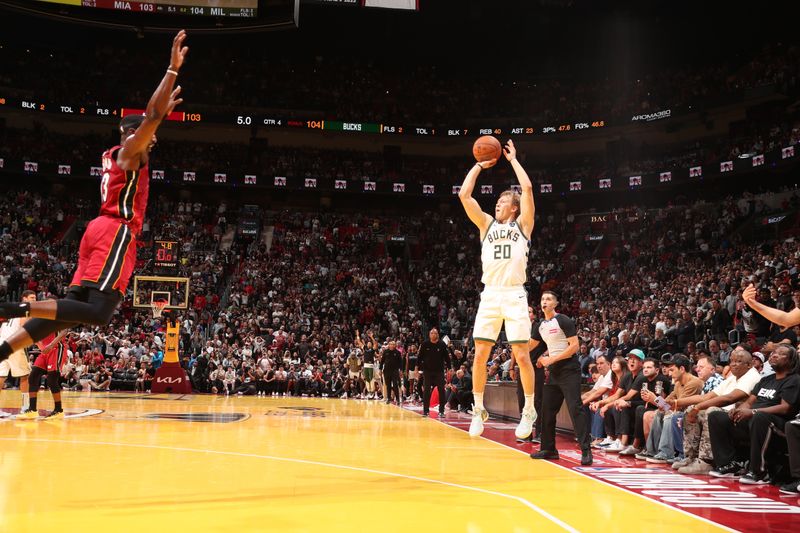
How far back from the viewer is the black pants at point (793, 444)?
6.00 m

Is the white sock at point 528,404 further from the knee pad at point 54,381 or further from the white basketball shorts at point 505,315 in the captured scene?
the knee pad at point 54,381

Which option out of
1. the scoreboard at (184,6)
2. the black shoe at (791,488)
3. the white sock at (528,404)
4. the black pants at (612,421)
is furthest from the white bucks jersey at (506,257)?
the scoreboard at (184,6)

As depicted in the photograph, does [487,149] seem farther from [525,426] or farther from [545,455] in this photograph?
[545,455]

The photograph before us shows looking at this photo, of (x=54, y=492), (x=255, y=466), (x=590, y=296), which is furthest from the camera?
(x=590, y=296)

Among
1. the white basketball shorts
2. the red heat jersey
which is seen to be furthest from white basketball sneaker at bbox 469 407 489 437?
the red heat jersey

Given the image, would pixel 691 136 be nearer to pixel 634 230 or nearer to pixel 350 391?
pixel 634 230

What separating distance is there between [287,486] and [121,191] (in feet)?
8.68

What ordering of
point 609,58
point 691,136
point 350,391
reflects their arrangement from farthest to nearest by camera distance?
1. point 609,58
2. point 691,136
3. point 350,391

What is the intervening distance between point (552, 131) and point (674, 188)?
670 centimetres

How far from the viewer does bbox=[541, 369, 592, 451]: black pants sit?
7.63 meters

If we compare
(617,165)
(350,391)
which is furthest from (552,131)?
(350,391)

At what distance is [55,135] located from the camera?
37281mm

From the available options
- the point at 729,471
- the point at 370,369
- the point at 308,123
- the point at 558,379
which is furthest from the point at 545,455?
the point at 308,123

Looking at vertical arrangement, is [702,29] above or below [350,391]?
above
